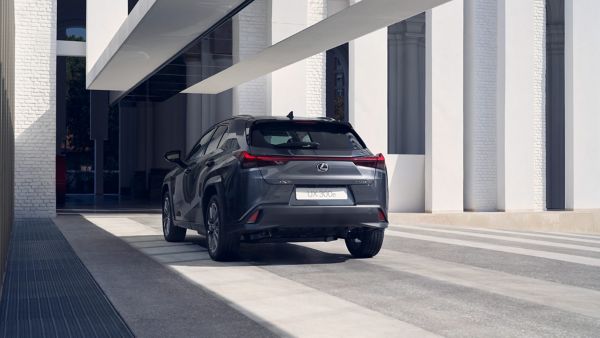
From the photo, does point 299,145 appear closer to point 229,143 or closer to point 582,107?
point 229,143

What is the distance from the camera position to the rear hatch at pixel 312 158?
7.86 metres

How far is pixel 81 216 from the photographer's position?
17.4m

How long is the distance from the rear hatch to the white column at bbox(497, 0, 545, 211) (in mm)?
13127

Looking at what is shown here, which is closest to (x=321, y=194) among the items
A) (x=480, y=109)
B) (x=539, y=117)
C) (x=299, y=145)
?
(x=299, y=145)

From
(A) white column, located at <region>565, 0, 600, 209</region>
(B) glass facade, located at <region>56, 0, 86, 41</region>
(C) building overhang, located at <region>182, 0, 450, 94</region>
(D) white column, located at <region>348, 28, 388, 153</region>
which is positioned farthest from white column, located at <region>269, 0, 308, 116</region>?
(B) glass facade, located at <region>56, 0, 86, 41</region>

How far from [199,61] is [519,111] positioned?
9.12m

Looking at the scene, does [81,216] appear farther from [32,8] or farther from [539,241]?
[539,241]

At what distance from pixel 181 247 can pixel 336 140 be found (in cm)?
293

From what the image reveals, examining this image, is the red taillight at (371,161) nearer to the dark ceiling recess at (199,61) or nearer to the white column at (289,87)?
the dark ceiling recess at (199,61)

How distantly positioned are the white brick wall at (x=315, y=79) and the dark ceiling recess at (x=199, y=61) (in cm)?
272

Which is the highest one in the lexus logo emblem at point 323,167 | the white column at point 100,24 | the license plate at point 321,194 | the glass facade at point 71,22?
the glass facade at point 71,22

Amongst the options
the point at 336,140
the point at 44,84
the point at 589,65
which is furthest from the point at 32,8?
the point at 589,65

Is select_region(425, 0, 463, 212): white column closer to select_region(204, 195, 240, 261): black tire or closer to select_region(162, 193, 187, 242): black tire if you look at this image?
select_region(162, 193, 187, 242): black tire

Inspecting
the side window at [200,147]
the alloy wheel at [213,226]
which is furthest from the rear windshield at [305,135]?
the side window at [200,147]
